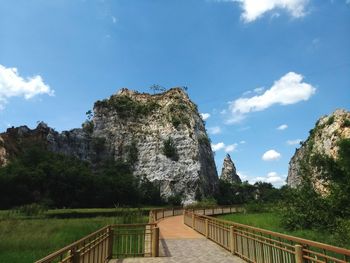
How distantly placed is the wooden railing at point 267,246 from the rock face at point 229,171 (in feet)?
483

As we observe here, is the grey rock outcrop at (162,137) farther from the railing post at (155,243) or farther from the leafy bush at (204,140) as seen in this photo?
the railing post at (155,243)

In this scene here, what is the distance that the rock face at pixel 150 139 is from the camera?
3711 inches

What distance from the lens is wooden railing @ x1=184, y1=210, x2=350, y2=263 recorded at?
749 cm

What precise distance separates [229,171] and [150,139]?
72.7 meters

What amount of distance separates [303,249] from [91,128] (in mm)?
101219

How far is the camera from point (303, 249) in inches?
319

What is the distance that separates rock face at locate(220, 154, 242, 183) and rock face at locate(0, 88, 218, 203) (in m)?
56.1

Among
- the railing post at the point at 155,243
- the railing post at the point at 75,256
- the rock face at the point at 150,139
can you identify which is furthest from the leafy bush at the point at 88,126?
the railing post at the point at 75,256

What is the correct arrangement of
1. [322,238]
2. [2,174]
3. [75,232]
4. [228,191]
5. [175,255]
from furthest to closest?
1. [228,191]
2. [2,174]
3. [75,232]
4. [322,238]
5. [175,255]

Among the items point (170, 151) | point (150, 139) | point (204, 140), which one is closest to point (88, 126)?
point (150, 139)

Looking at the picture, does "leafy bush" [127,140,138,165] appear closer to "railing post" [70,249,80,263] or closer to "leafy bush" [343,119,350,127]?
"leafy bush" [343,119,350,127]

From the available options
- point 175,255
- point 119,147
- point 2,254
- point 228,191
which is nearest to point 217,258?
point 175,255

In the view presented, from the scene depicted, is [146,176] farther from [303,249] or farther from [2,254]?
[303,249]

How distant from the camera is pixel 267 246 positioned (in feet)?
34.0
